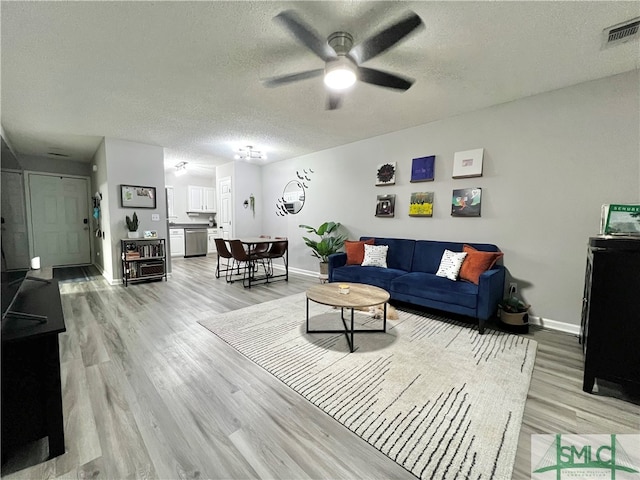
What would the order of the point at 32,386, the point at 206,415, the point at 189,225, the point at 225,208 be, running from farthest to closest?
the point at 189,225 < the point at 225,208 < the point at 206,415 < the point at 32,386

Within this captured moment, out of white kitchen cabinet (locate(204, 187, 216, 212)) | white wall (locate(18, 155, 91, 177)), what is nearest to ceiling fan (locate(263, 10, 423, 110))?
white wall (locate(18, 155, 91, 177))

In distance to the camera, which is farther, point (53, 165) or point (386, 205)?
point (53, 165)

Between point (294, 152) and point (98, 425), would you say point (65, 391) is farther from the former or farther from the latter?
point (294, 152)

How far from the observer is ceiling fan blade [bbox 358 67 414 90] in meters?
2.14

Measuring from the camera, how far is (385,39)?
1.82 meters

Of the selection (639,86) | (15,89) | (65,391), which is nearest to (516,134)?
(639,86)

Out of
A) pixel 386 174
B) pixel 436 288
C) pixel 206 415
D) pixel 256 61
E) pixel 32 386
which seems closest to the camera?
pixel 32 386

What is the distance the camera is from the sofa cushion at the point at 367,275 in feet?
11.7

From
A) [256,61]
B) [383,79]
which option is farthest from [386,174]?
[256,61]

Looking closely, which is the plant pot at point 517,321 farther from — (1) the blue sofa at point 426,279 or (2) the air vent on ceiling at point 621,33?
(2) the air vent on ceiling at point 621,33

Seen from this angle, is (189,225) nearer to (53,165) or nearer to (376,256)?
(53,165)

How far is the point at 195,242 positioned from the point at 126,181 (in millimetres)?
3475

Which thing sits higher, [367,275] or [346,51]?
[346,51]

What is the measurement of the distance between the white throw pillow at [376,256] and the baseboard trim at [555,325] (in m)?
1.84
